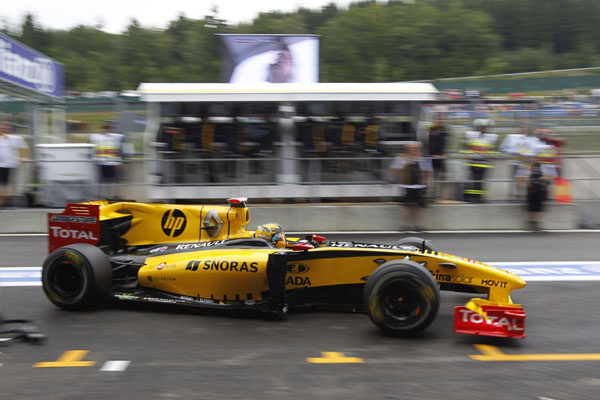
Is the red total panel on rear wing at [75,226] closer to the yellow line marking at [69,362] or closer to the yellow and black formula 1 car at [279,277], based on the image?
the yellow and black formula 1 car at [279,277]

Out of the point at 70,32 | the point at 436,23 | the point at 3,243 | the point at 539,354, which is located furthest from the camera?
the point at 70,32

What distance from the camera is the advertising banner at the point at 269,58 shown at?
63.7 ft

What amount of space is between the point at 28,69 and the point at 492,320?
1302 centimetres

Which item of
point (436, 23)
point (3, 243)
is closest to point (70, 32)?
point (436, 23)

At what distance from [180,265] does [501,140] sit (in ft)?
27.7

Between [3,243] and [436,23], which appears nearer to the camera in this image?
[3,243]

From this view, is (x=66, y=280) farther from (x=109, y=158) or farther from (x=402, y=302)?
(x=109, y=158)

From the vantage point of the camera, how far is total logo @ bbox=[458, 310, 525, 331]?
17.5 ft

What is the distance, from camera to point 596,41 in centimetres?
7694

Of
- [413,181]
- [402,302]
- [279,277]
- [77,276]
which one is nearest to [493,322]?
[402,302]

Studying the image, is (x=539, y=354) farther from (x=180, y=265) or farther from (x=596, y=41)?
(x=596, y=41)

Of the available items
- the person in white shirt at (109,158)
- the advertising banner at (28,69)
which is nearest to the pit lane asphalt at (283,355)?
the person in white shirt at (109,158)

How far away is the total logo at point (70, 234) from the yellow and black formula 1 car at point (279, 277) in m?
0.01

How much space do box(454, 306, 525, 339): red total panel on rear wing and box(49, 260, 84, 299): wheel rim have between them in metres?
3.83
